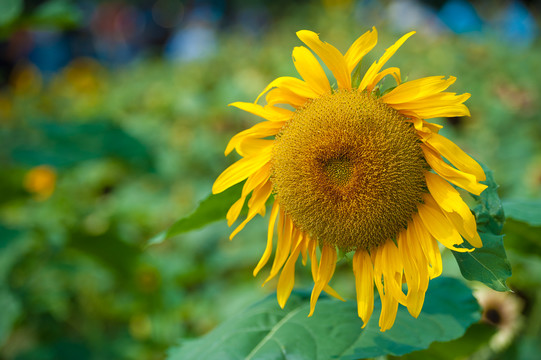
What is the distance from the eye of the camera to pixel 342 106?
987 millimetres

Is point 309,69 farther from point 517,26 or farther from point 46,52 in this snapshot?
point 46,52

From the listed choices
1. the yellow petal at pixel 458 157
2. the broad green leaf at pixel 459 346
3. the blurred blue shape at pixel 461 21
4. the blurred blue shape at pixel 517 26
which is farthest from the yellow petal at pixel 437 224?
the blurred blue shape at pixel 517 26

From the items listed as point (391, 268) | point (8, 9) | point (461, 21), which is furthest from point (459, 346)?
point (461, 21)

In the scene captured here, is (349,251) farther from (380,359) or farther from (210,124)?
(210,124)

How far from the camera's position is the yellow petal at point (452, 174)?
0.87 meters

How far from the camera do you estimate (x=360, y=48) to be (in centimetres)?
98

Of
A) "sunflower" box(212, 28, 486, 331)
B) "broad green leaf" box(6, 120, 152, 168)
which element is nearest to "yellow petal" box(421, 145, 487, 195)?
"sunflower" box(212, 28, 486, 331)

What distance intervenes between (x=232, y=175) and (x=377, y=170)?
0.31 m

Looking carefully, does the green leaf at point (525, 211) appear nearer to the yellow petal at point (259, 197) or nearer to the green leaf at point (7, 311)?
the yellow petal at point (259, 197)

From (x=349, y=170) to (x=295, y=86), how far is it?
0.21 metres

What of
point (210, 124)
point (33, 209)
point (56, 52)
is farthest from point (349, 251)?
point (56, 52)

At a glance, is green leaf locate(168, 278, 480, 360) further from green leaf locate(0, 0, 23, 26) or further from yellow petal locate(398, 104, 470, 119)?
green leaf locate(0, 0, 23, 26)

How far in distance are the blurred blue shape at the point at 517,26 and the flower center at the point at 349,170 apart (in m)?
7.91

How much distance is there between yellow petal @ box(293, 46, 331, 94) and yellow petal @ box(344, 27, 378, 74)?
60 millimetres
